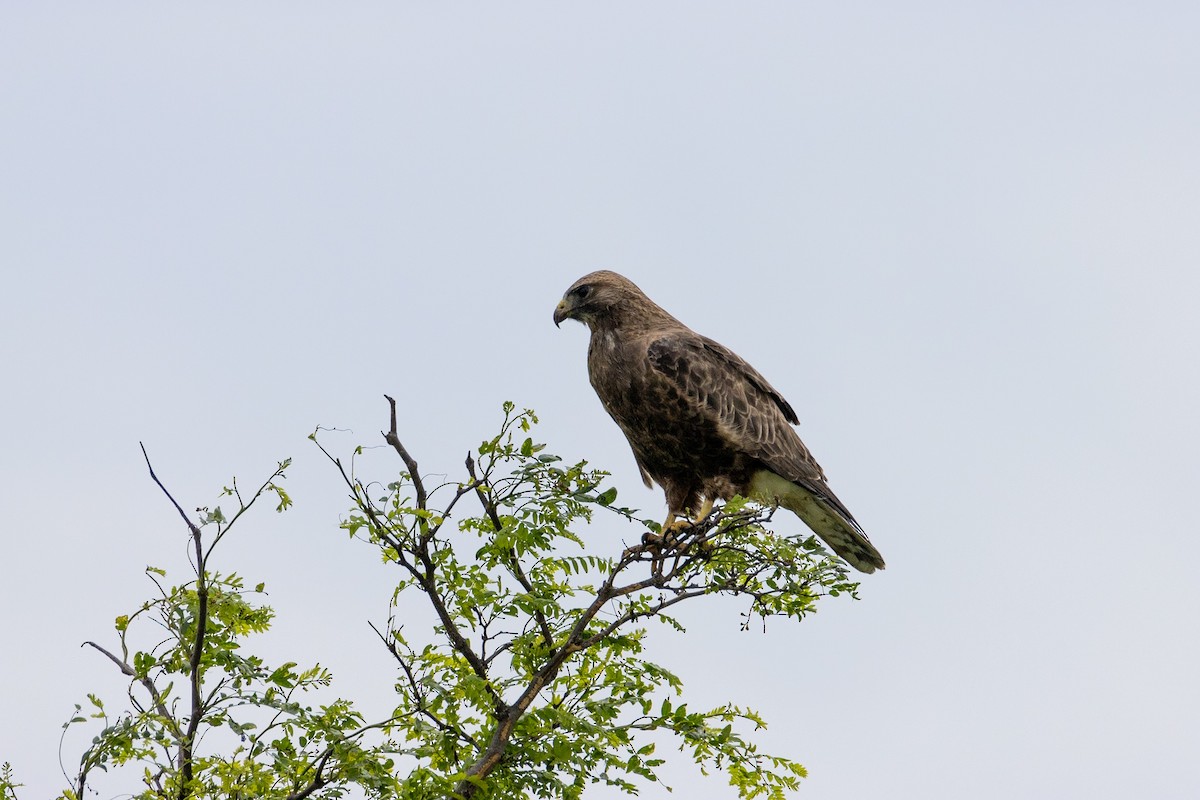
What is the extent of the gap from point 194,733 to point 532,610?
1.44 metres

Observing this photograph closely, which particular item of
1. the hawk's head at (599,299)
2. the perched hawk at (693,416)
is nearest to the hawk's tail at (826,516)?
the perched hawk at (693,416)

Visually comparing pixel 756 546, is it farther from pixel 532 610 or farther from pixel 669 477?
pixel 669 477

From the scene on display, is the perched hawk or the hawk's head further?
the hawk's head

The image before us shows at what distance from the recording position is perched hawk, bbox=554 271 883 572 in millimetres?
7594

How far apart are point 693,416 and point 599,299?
3.68 ft

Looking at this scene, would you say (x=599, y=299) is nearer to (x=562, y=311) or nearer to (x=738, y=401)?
(x=562, y=311)

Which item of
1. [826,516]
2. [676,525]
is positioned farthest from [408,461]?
[826,516]

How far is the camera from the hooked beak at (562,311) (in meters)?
8.29

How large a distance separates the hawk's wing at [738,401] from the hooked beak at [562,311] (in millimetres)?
798

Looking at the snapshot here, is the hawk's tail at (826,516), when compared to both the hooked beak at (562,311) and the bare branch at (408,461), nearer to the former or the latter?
the hooked beak at (562,311)

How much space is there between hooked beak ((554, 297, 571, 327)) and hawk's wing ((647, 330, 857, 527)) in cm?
80

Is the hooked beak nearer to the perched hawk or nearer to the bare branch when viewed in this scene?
the perched hawk

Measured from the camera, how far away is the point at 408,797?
4.76m

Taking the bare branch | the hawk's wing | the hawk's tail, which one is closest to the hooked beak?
the hawk's wing
